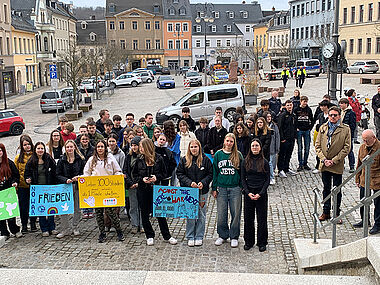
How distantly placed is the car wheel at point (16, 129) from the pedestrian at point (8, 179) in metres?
16.0

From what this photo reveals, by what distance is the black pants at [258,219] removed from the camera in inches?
310

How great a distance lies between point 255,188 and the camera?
7.82 meters

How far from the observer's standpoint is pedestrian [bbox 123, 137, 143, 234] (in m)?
8.34

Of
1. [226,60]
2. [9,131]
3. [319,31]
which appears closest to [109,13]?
[226,60]

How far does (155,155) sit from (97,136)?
109 inches

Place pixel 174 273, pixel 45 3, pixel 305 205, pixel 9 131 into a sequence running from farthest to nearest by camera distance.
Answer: pixel 45 3 < pixel 9 131 < pixel 305 205 < pixel 174 273

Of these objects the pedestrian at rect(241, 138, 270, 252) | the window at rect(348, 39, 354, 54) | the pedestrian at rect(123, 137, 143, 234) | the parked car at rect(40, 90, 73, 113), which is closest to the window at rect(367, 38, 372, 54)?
the window at rect(348, 39, 354, 54)

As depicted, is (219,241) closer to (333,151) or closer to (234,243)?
(234,243)

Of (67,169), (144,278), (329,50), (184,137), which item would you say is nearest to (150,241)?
(67,169)

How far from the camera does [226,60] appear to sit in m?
89.2

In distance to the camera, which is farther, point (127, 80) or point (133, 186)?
point (127, 80)

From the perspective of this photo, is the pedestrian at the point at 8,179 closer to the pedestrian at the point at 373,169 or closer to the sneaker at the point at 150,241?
the sneaker at the point at 150,241

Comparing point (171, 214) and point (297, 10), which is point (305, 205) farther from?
point (297, 10)

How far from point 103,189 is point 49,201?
3.55 ft
